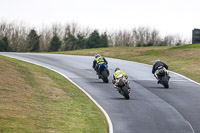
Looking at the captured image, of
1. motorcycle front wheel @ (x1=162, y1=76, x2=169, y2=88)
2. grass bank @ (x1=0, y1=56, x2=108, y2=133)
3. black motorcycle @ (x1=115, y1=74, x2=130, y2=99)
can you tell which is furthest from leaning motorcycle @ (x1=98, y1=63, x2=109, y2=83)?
black motorcycle @ (x1=115, y1=74, x2=130, y2=99)

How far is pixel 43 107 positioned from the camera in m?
15.8

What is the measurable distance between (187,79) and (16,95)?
1365 centimetres

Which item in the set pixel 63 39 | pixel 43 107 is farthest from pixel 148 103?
pixel 63 39

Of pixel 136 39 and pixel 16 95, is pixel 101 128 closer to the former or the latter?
pixel 16 95

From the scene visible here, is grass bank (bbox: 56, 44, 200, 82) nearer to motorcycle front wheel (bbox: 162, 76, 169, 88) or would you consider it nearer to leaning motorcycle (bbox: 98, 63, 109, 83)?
motorcycle front wheel (bbox: 162, 76, 169, 88)

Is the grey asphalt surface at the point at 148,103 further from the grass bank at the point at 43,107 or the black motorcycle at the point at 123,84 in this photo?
the grass bank at the point at 43,107

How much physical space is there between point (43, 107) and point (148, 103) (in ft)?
17.1

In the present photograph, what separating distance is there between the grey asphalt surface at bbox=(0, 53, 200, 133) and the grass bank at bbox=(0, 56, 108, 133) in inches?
35.1

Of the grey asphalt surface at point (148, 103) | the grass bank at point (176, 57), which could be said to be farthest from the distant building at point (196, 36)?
the grey asphalt surface at point (148, 103)

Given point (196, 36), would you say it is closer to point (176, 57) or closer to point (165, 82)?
point (176, 57)

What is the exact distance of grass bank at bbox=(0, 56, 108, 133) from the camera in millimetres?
12859

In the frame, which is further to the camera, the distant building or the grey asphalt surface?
the distant building

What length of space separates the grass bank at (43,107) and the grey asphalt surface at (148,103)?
891 mm

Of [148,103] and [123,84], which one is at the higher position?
[123,84]
